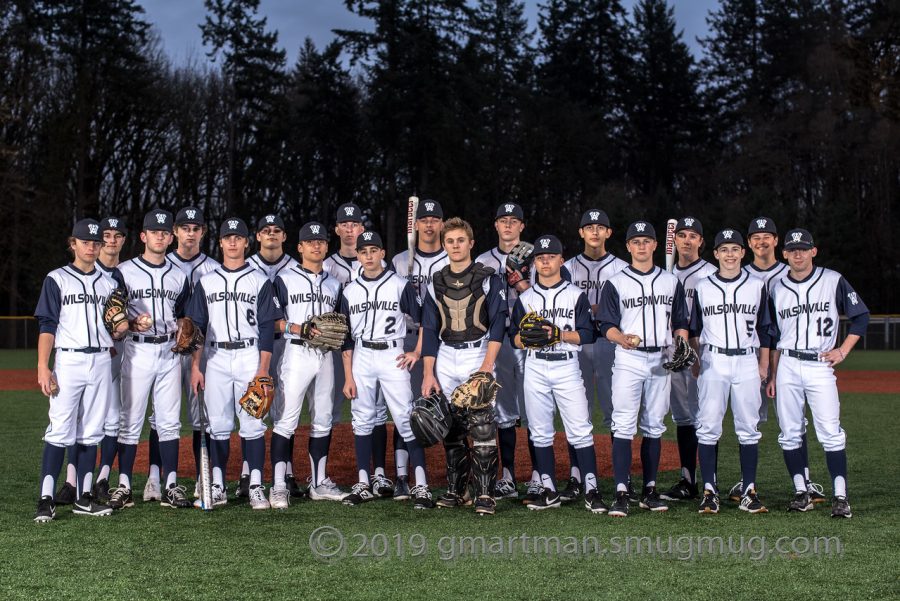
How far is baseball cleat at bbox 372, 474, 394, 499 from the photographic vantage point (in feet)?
21.6

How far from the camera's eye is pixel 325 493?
21.1ft

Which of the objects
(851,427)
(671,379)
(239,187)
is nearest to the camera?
(671,379)

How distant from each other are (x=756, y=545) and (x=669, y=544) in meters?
0.46

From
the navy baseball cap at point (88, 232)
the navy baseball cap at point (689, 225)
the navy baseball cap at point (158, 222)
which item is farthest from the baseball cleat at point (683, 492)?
the navy baseball cap at point (88, 232)

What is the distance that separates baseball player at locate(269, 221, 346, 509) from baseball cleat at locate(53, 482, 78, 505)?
53.9 inches

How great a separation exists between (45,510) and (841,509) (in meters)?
4.89

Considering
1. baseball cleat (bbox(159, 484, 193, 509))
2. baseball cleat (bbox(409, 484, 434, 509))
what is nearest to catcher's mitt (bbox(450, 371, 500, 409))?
baseball cleat (bbox(409, 484, 434, 509))

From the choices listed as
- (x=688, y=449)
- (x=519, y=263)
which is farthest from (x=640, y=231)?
(x=688, y=449)

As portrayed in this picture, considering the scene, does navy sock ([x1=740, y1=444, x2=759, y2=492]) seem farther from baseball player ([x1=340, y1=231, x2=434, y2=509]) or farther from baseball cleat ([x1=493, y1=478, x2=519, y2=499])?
baseball player ([x1=340, y1=231, x2=434, y2=509])

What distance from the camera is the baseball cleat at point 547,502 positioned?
6.13 metres

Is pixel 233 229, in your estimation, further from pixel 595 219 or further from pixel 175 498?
pixel 595 219

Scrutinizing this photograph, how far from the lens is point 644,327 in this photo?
6.05 metres

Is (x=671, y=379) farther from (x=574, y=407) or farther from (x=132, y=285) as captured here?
(x=132, y=285)

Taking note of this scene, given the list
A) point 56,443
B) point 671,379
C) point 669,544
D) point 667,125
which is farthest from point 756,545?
point 667,125
